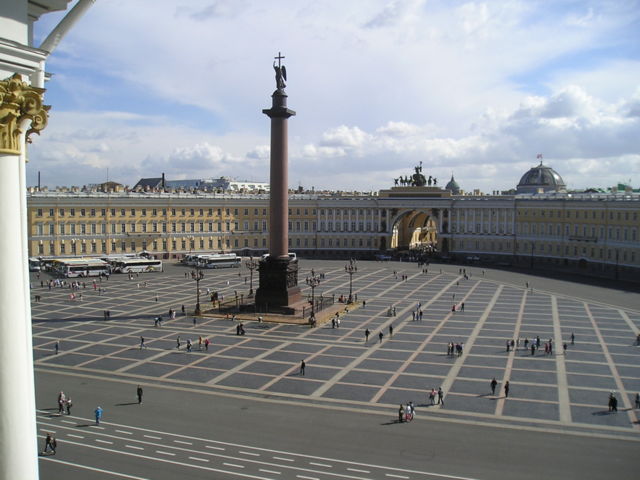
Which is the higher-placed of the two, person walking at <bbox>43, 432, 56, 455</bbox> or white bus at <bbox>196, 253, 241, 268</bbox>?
white bus at <bbox>196, 253, 241, 268</bbox>

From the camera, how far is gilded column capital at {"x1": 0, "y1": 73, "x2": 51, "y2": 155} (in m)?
6.08

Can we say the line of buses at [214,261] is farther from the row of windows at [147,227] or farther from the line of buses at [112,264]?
the row of windows at [147,227]

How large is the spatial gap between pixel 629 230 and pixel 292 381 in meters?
61.3

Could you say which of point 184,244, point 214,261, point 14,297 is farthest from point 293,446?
point 184,244

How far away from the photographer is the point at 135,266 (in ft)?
254

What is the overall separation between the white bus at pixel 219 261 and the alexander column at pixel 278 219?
1409 inches

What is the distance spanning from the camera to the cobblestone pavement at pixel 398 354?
2728 centimetres

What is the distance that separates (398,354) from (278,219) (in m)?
16.9

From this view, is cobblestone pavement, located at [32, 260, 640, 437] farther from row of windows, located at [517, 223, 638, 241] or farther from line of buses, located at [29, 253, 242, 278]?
row of windows, located at [517, 223, 638, 241]

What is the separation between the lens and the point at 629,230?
2965 inches

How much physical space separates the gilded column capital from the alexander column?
41425mm

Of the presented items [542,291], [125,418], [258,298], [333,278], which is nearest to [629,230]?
[542,291]

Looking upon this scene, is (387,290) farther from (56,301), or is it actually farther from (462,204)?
(462,204)

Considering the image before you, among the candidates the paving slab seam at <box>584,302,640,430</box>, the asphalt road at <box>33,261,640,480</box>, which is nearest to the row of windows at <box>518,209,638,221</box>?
the asphalt road at <box>33,261,640,480</box>
